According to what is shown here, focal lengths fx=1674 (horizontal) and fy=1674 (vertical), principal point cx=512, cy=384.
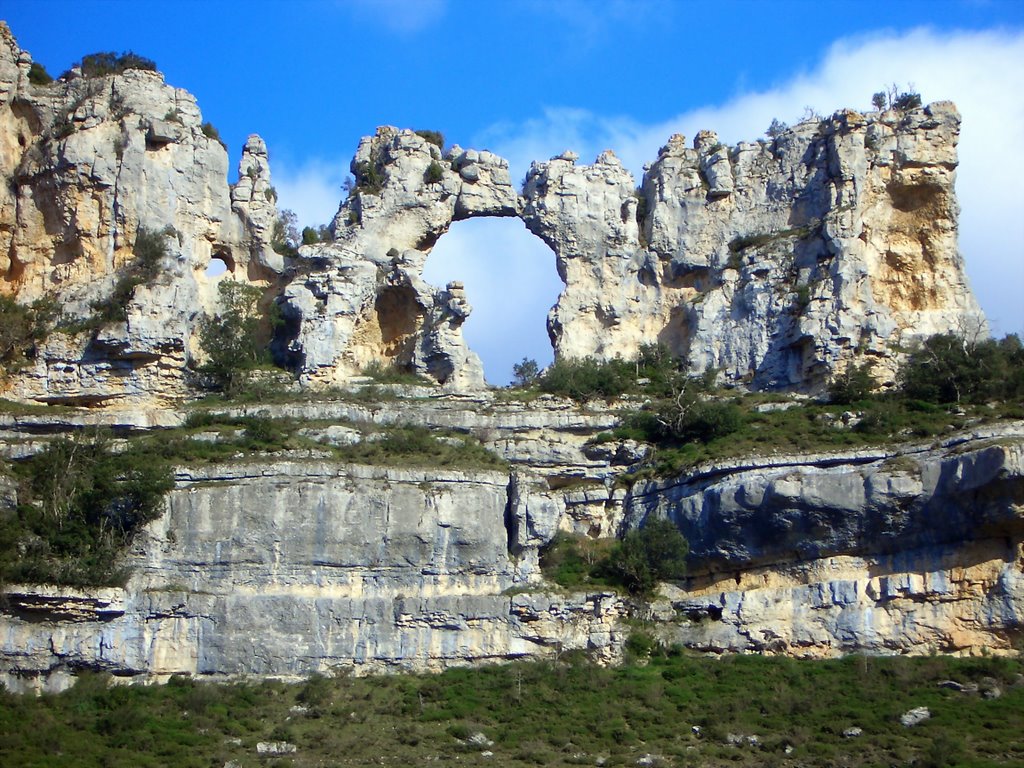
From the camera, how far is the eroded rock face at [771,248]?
4966cm

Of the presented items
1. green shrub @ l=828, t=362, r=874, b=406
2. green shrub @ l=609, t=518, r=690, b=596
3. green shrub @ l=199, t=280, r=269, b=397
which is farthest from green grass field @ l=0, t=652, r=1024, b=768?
green shrub @ l=199, t=280, r=269, b=397

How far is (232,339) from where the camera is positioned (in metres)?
49.9

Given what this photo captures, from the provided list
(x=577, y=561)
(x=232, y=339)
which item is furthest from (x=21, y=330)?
(x=577, y=561)

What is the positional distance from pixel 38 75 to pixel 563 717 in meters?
27.5

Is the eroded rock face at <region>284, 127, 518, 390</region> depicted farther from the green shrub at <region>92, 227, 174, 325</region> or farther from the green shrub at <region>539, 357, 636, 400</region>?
the green shrub at <region>92, 227, 174, 325</region>

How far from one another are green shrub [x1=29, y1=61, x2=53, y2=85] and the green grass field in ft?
71.7

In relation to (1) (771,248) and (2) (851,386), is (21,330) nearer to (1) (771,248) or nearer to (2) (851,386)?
(1) (771,248)

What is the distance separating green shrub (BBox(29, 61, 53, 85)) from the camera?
52.7 m

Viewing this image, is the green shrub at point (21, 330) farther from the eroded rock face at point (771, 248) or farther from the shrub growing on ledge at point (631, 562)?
the shrub growing on ledge at point (631, 562)

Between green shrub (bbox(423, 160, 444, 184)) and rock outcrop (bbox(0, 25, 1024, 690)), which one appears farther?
green shrub (bbox(423, 160, 444, 184))

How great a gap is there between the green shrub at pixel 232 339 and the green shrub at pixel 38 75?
339 inches

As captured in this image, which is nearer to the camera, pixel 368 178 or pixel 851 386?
pixel 851 386

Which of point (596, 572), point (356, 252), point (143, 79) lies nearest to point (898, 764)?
point (596, 572)

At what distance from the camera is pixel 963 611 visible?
40.4m
